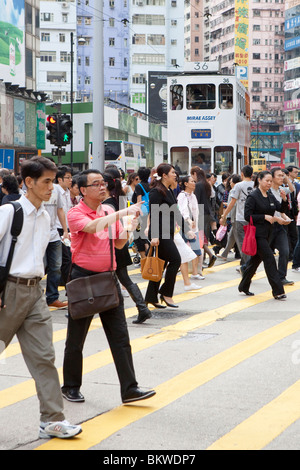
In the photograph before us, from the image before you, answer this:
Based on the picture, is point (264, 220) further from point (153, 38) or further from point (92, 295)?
point (153, 38)

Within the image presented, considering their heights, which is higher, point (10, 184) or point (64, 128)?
point (64, 128)

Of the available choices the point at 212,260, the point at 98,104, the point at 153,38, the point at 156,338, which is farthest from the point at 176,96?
the point at 153,38

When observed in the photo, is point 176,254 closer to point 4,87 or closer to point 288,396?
point 288,396

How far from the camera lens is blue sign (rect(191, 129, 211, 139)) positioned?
2330cm

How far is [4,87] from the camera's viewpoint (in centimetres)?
3522

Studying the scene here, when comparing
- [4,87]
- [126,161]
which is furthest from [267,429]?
[126,161]

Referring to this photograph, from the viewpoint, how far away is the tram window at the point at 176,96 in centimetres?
2344

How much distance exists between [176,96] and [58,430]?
1930cm

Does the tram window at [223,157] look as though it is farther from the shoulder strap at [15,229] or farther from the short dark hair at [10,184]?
the shoulder strap at [15,229]

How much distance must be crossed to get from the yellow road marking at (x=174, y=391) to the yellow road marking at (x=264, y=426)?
25 mm

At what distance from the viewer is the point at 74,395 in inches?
229

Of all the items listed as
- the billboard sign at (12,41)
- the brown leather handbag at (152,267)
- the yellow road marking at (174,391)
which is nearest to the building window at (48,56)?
the billboard sign at (12,41)

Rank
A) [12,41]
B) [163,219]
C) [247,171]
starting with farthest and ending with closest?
1. [12,41]
2. [247,171]
3. [163,219]
